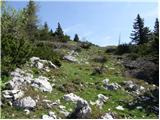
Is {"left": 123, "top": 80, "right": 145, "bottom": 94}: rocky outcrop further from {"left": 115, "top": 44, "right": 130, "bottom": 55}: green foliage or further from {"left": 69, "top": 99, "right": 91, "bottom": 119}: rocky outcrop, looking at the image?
{"left": 115, "top": 44, "right": 130, "bottom": 55}: green foliage

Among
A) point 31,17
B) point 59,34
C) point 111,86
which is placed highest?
point 31,17

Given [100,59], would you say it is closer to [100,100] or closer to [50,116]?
[100,100]

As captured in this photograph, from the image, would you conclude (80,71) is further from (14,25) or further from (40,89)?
(14,25)

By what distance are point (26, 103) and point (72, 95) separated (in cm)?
375

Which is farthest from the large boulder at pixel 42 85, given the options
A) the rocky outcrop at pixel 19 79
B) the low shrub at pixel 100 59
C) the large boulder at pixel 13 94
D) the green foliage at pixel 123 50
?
the green foliage at pixel 123 50

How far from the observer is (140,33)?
250 feet

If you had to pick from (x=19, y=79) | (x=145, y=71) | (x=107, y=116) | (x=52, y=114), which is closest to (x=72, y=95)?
(x=107, y=116)

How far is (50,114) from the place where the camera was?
20.0 metres

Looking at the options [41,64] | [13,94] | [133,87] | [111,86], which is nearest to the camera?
[13,94]

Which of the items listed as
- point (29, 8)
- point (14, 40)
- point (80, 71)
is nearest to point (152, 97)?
point (80, 71)

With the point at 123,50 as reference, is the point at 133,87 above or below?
below

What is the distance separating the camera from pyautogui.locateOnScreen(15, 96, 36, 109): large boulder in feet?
66.6

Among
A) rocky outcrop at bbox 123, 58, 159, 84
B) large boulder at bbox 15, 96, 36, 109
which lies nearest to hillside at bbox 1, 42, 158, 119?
large boulder at bbox 15, 96, 36, 109

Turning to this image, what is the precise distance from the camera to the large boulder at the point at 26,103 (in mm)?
20312
